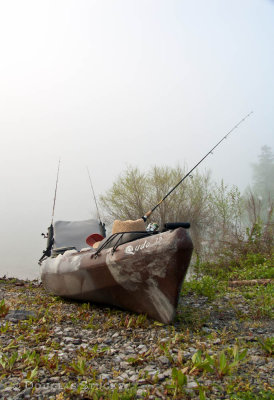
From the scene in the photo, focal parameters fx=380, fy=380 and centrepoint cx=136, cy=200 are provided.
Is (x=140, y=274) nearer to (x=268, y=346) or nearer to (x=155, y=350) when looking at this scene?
(x=155, y=350)

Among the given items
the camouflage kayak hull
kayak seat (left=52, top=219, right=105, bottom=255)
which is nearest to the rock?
the camouflage kayak hull

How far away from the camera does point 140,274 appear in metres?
4.93

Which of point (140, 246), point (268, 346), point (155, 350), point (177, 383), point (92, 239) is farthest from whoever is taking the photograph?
point (92, 239)

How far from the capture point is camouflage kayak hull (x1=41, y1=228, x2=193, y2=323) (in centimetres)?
459

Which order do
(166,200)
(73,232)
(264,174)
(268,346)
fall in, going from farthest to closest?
(264,174)
(166,200)
(73,232)
(268,346)

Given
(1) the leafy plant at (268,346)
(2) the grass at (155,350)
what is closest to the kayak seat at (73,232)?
(2) the grass at (155,350)

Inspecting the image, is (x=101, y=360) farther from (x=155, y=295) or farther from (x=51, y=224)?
(x=51, y=224)

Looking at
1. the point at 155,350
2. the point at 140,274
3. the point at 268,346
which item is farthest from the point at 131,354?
the point at 268,346

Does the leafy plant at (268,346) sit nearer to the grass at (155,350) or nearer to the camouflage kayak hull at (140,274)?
the grass at (155,350)

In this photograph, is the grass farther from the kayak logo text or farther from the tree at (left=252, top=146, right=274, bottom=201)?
the tree at (left=252, top=146, right=274, bottom=201)

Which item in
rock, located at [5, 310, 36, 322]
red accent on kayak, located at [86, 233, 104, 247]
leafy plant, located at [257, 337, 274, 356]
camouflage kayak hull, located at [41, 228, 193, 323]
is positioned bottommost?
leafy plant, located at [257, 337, 274, 356]

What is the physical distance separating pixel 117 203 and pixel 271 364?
15.3 m

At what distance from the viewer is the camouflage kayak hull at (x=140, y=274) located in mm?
4586

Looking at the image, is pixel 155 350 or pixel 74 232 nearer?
pixel 155 350
